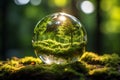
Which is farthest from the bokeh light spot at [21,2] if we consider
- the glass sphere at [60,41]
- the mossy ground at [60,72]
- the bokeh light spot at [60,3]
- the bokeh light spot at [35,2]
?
the mossy ground at [60,72]

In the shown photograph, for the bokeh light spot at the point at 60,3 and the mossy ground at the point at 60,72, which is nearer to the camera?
the mossy ground at the point at 60,72

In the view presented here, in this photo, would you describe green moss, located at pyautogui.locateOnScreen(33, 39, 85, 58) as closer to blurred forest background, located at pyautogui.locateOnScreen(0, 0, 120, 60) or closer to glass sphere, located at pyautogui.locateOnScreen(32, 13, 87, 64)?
glass sphere, located at pyautogui.locateOnScreen(32, 13, 87, 64)

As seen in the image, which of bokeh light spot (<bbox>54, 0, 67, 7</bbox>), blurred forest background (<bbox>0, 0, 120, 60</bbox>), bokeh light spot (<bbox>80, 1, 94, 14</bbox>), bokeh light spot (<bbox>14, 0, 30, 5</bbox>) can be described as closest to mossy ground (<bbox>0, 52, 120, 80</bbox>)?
blurred forest background (<bbox>0, 0, 120, 60</bbox>)

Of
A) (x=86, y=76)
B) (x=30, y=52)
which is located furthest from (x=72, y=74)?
(x=30, y=52)

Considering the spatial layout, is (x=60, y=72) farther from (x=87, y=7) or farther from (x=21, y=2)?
(x=21, y=2)

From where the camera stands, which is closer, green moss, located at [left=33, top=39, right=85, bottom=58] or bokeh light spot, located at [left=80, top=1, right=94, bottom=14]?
green moss, located at [left=33, top=39, right=85, bottom=58]

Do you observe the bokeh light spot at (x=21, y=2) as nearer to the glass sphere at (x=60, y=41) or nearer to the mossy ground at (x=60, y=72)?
the glass sphere at (x=60, y=41)

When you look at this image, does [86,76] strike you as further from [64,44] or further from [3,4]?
[3,4]

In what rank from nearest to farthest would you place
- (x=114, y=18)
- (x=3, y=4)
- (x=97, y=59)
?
(x=97, y=59) < (x=3, y=4) < (x=114, y=18)
